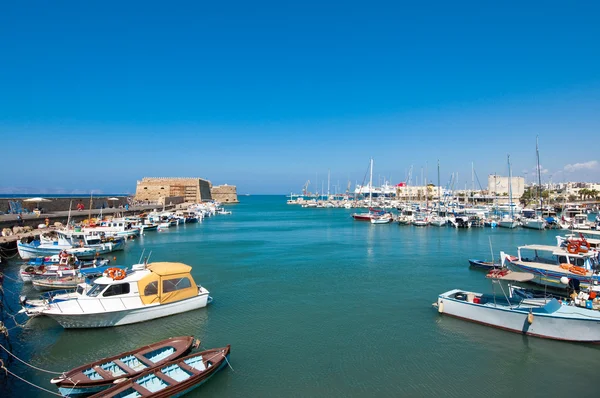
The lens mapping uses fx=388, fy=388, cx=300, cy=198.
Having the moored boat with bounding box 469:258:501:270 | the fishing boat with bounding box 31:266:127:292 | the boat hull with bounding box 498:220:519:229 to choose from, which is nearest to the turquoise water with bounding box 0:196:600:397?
the moored boat with bounding box 469:258:501:270

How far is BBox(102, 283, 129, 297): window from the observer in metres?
14.6

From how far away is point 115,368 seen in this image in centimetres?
1071

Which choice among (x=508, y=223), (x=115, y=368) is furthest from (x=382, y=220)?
(x=115, y=368)

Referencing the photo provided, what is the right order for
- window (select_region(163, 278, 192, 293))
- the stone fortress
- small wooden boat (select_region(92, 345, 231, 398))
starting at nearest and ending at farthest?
small wooden boat (select_region(92, 345, 231, 398)), window (select_region(163, 278, 192, 293)), the stone fortress

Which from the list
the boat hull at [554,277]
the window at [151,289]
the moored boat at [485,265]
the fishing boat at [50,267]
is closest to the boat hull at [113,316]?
the window at [151,289]

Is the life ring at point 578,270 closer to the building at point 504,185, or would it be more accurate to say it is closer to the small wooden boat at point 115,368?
the small wooden boat at point 115,368

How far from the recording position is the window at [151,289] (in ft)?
49.7

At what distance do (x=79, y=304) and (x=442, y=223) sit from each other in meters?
56.2

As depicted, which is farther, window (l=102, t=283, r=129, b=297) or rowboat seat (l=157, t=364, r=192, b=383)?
window (l=102, t=283, r=129, b=297)

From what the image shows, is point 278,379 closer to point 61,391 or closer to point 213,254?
point 61,391

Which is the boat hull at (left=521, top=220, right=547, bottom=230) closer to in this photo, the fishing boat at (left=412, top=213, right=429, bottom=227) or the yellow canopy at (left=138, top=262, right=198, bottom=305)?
the fishing boat at (left=412, top=213, right=429, bottom=227)

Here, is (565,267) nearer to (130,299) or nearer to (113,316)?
(130,299)

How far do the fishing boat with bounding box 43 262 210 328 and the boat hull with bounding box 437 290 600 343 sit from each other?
438 inches

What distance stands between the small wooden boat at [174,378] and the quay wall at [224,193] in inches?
5742
